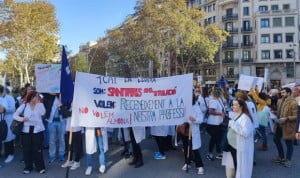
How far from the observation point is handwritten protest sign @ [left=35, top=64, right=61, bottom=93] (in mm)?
9859

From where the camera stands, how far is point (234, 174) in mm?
6539

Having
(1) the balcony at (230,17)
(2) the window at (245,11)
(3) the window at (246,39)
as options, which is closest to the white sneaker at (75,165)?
(3) the window at (246,39)

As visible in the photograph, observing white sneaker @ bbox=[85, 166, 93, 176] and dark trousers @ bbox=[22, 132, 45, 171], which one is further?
dark trousers @ bbox=[22, 132, 45, 171]

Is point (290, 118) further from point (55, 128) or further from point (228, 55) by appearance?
point (228, 55)

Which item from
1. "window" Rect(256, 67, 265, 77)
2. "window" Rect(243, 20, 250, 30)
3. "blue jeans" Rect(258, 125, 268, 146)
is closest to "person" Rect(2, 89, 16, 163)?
"blue jeans" Rect(258, 125, 268, 146)

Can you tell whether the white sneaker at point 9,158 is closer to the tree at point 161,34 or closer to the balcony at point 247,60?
the tree at point 161,34

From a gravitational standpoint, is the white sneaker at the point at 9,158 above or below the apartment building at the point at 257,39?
below

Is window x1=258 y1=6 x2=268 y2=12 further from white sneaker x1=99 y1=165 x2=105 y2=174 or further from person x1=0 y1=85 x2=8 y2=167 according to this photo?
white sneaker x1=99 y1=165 x2=105 y2=174

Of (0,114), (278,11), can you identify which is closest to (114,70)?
(278,11)

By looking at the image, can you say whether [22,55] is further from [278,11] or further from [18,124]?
[278,11]

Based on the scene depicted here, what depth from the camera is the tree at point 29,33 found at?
37062 mm

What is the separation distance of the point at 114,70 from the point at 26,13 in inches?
1695

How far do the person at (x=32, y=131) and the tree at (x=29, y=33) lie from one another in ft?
105

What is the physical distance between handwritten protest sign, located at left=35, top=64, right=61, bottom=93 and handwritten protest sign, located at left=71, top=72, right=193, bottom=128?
2684mm
